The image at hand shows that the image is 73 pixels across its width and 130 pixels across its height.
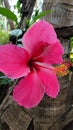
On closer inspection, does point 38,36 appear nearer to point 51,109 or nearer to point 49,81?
point 49,81

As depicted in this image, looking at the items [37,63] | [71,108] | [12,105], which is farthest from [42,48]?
[71,108]

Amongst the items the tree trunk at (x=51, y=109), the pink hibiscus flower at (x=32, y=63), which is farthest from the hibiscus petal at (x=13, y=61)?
the tree trunk at (x=51, y=109)

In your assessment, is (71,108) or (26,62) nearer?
(26,62)

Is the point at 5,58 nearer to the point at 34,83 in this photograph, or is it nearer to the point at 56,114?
the point at 34,83

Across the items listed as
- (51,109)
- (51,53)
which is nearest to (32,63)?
(51,53)

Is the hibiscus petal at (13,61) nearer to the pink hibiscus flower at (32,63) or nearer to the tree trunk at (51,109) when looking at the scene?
the pink hibiscus flower at (32,63)

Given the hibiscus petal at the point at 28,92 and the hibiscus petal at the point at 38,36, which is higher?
the hibiscus petal at the point at 38,36

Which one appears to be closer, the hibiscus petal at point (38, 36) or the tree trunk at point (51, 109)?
the hibiscus petal at point (38, 36)
